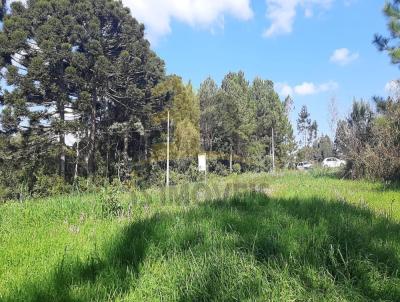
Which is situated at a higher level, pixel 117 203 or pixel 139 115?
pixel 139 115

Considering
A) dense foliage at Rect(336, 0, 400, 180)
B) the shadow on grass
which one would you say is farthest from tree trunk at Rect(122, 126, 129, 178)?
the shadow on grass

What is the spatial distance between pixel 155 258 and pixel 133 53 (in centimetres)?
3314

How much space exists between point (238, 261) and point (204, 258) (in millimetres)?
308

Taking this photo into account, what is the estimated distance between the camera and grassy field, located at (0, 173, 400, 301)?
10.1 feet

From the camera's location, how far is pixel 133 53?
1373 inches

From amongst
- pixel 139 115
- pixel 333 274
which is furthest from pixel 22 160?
pixel 333 274

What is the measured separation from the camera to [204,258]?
3.56 meters

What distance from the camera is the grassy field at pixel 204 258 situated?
3082mm

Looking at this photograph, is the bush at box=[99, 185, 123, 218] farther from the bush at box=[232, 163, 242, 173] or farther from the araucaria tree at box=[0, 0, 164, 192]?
the bush at box=[232, 163, 242, 173]

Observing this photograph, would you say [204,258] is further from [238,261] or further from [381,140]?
[381,140]

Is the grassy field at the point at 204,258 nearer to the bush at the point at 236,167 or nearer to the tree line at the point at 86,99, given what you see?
the tree line at the point at 86,99

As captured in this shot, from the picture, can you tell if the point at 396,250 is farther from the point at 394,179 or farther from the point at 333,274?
the point at 394,179

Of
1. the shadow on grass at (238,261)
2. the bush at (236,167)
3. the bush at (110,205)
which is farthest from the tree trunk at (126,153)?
the shadow on grass at (238,261)

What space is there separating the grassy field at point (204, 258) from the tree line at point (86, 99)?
66.1 feet
